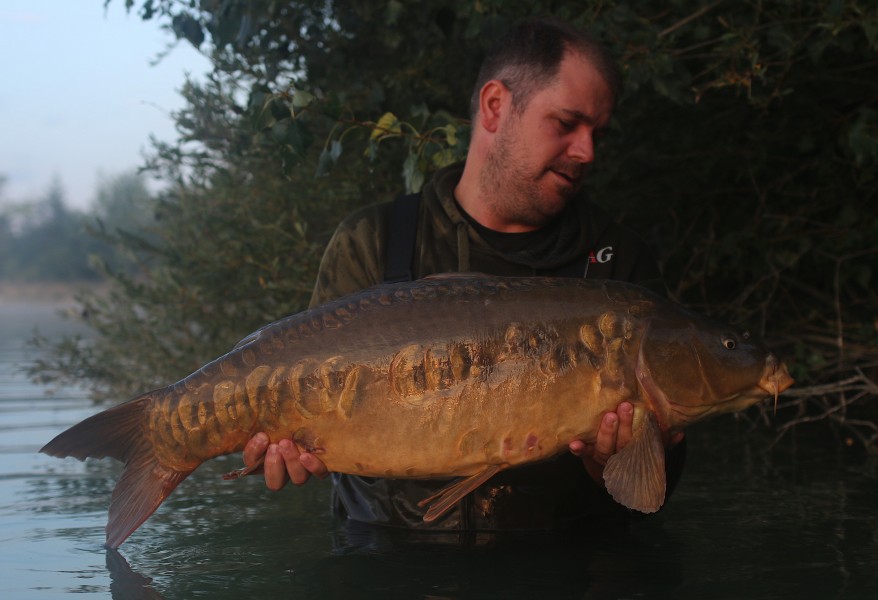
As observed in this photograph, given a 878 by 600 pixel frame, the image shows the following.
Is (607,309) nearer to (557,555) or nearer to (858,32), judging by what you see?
(557,555)

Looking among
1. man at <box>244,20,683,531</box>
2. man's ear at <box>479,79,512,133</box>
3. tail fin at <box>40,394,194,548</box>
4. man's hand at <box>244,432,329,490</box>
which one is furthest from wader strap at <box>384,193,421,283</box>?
tail fin at <box>40,394,194,548</box>

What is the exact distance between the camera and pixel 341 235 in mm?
3598

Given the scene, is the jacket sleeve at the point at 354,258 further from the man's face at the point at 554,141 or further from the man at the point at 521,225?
the man's face at the point at 554,141

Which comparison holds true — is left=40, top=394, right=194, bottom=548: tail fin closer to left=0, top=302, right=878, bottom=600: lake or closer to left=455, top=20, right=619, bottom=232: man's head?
left=0, top=302, right=878, bottom=600: lake

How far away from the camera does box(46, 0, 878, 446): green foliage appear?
496 cm

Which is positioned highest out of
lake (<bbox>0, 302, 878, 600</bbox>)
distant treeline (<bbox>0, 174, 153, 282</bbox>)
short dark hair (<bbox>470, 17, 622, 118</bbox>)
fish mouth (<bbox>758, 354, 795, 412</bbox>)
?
distant treeline (<bbox>0, 174, 153, 282</bbox>)

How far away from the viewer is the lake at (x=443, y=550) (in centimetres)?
298

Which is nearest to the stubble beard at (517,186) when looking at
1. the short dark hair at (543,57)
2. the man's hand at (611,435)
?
the short dark hair at (543,57)

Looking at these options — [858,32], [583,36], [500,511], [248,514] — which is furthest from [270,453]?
[858,32]

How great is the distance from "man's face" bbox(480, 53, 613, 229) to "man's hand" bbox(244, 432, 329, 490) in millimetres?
1144

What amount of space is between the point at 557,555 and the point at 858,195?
3.64 metres

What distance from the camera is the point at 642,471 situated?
8.91 ft

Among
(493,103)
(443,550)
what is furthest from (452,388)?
(493,103)

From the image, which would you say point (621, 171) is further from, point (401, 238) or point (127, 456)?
point (127, 456)
